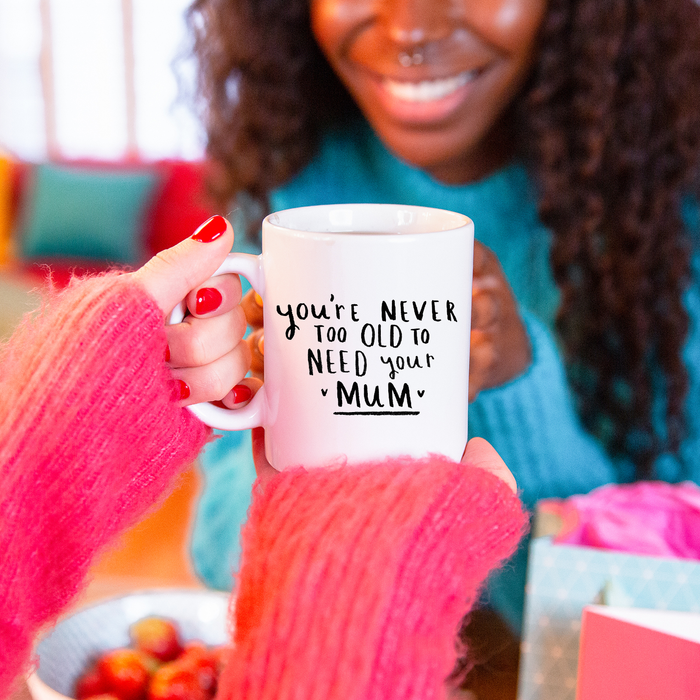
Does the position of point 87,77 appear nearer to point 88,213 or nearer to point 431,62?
point 88,213

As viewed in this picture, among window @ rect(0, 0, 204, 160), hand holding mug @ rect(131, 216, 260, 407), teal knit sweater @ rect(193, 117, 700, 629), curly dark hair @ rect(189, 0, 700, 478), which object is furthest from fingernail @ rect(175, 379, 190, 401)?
window @ rect(0, 0, 204, 160)

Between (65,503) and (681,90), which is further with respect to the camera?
(681,90)

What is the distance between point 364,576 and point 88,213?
7.36 feet

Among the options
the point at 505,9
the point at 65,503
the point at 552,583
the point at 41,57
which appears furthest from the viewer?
the point at 41,57

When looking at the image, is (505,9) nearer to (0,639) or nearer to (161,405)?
(161,405)

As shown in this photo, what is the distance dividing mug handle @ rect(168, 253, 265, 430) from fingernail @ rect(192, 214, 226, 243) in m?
0.02

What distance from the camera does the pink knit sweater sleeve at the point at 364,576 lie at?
33 centimetres

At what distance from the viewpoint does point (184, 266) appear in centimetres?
42

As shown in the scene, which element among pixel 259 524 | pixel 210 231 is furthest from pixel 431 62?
pixel 259 524

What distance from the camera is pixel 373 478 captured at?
403 mm

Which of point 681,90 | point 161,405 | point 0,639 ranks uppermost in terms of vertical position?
point 681,90

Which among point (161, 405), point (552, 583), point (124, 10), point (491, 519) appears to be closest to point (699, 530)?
point (552, 583)

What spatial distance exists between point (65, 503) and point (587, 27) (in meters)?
0.79

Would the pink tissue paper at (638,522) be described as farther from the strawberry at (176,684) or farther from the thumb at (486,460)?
the strawberry at (176,684)
